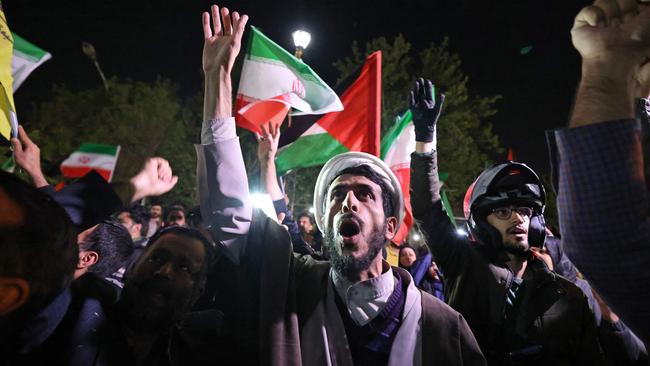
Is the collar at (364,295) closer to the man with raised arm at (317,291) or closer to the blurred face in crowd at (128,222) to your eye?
the man with raised arm at (317,291)

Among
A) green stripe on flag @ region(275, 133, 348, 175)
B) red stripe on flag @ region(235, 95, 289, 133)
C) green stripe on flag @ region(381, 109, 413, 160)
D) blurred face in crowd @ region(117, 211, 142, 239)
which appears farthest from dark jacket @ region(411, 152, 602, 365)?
blurred face in crowd @ region(117, 211, 142, 239)

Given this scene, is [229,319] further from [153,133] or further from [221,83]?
[153,133]

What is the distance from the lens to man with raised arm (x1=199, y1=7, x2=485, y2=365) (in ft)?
6.12

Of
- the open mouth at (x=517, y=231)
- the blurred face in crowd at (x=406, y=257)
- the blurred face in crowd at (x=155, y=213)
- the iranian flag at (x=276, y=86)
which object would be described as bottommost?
the blurred face in crowd at (x=406, y=257)

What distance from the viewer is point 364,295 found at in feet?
6.96

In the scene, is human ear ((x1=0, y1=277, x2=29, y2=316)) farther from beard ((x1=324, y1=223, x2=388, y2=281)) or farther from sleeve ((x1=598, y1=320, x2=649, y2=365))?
sleeve ((x1=598, y1=320, x2=649, y2=365))

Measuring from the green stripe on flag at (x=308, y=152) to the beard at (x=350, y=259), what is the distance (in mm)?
3823

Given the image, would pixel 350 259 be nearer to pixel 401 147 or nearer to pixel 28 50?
pixel 28 50

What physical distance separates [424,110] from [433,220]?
2.73 ft

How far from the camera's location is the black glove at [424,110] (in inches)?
120

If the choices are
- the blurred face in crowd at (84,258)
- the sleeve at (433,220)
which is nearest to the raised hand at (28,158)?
the blurred face in crowd at (84,258)

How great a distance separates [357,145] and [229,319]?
4319mm

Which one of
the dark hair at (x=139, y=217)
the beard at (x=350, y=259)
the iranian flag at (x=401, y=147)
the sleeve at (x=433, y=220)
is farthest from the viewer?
the iranian flag at (x=401, y=147)

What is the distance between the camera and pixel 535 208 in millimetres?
2836
